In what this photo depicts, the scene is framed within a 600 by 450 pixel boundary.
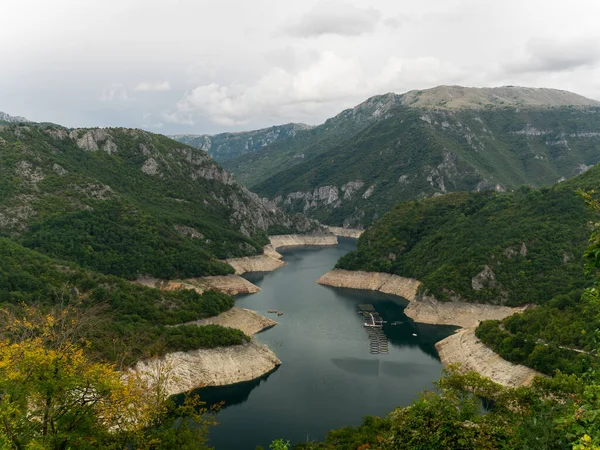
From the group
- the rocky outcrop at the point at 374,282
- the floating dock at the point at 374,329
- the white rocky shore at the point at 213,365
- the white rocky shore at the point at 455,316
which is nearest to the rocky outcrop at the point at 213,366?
the white rocky shore at the point at 213,365

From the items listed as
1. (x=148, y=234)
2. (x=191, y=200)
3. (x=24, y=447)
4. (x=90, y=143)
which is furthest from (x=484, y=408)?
(x=90, y=143)

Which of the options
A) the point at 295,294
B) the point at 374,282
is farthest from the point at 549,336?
the point at 295,294

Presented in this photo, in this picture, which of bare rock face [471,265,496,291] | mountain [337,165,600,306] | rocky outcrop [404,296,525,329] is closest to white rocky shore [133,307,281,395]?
rocky outcrop [404,296,525,329]

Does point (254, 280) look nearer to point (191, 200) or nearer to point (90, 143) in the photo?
point (191, 200)

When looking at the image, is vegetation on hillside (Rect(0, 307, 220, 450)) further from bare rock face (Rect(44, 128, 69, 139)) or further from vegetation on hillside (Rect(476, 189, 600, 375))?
bare rock face (Rect(44, 128, 69, 139))

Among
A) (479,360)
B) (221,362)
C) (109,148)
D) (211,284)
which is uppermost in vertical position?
(109,148)

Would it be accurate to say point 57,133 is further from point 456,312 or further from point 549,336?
point 549,336
